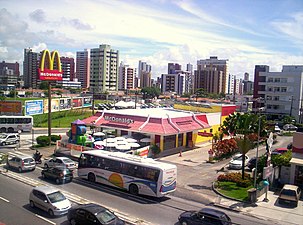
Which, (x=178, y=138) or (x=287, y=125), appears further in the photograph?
(x=287, y=125)

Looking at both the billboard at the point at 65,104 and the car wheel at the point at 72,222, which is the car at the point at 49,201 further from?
the billboard at the point at 65,104

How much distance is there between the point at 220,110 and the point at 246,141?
30650 millimetres

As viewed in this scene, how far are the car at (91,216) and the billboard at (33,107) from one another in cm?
5208

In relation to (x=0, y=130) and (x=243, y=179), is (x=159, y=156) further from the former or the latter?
(x=0, y=130)

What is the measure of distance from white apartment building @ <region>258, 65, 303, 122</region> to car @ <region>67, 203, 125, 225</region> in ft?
276

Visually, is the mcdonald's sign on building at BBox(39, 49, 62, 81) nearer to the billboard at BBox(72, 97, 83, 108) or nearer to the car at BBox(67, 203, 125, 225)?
the car at BBox(67, 203, 125, 225)

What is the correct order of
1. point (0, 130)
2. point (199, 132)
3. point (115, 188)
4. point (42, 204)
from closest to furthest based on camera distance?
point (42, 204) → point (115, 188) → point (199, 132) → point (0, 130)

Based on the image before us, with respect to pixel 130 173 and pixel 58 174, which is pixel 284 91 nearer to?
pixel 130 173

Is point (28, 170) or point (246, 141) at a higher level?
point (246, 141)

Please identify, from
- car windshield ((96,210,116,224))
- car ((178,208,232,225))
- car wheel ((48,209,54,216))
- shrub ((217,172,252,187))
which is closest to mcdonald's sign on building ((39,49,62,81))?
shrub ((217,172,252,187))

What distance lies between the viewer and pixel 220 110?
60500 millimetres

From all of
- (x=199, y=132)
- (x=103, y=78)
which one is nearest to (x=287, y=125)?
(x=199, y=132)

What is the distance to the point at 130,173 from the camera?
87.8ft

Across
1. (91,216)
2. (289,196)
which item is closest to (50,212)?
(91,216)
